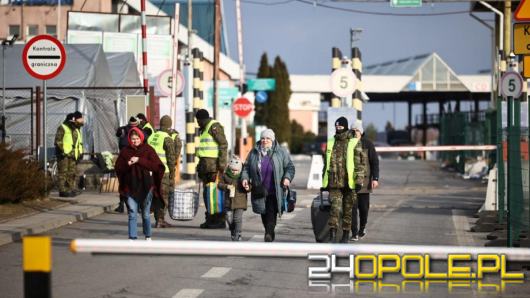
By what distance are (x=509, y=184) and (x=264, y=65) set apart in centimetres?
7661

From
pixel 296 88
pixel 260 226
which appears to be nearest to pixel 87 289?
pixel 260 226

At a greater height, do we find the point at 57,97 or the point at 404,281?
the point at 57,97

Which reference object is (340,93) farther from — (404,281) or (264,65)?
(264,65)

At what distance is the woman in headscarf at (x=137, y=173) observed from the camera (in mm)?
14414

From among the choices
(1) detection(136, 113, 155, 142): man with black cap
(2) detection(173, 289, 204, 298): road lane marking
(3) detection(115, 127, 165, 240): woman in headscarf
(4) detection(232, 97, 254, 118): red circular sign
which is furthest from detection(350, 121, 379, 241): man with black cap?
(4) detection(232, 97, 254, 118): red circular sign

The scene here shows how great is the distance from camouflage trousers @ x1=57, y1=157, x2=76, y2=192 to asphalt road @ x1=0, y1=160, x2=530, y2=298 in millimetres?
3509

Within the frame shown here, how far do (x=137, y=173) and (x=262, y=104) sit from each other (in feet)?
242

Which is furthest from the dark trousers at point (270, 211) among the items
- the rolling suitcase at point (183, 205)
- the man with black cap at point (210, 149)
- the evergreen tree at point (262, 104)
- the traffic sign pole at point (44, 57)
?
the evergreen tree at point (262, 104)

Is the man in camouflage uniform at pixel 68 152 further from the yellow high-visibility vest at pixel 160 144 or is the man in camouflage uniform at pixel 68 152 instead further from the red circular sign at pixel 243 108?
the red circular sign at pixel 243 108

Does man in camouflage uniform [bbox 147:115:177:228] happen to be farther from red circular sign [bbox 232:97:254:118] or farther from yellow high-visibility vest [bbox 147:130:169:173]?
red circular sign [bbox 232:97:254:118]

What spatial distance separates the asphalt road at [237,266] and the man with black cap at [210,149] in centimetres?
92

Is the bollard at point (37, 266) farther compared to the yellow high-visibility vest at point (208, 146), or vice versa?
the yellow high-visibility vest at point (208, 146)

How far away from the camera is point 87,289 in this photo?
10227mm

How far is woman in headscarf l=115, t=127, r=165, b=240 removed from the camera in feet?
47.3
